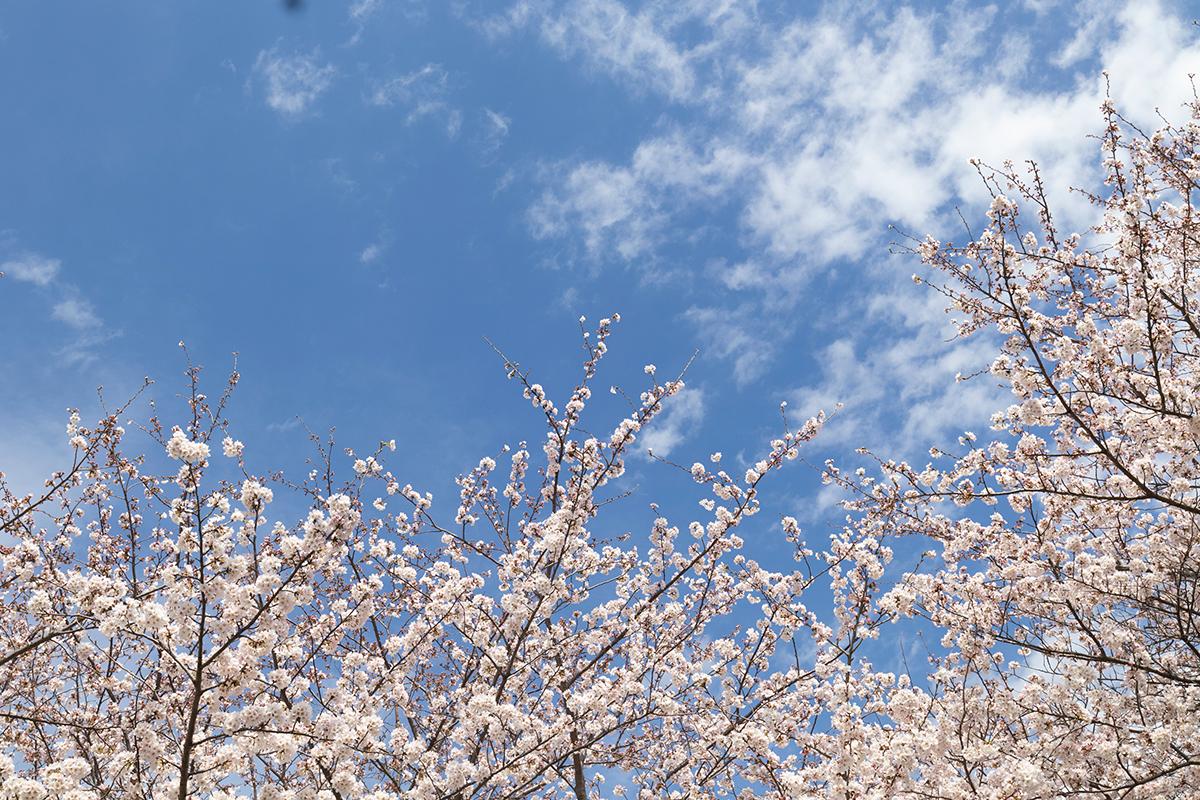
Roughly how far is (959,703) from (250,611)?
26.6ft

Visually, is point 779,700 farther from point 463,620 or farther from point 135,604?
point 135,604

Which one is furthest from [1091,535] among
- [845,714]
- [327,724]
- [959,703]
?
[327,724]

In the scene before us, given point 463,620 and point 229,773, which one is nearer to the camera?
point 229,773

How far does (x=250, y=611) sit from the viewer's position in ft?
16.7

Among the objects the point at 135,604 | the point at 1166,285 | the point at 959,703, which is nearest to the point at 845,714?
the point at 959,703

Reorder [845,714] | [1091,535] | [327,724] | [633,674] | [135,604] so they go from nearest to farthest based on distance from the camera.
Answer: [135,604] → [327,724] → [845,714] → [1091,535] → [633,674]

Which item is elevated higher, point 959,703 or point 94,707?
point 94,707

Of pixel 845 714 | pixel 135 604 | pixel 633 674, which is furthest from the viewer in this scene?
pixel 633 674

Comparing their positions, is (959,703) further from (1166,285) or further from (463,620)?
(463,620)

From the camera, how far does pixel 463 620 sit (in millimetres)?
8094

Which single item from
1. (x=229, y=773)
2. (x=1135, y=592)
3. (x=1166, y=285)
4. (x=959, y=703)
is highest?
(x=1166, y=285)

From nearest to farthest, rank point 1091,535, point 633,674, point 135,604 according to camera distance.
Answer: point 135,604, point 1091,535, point 633,674

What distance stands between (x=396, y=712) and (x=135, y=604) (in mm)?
4474

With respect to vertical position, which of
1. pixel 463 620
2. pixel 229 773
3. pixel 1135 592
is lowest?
pixel 229 773
